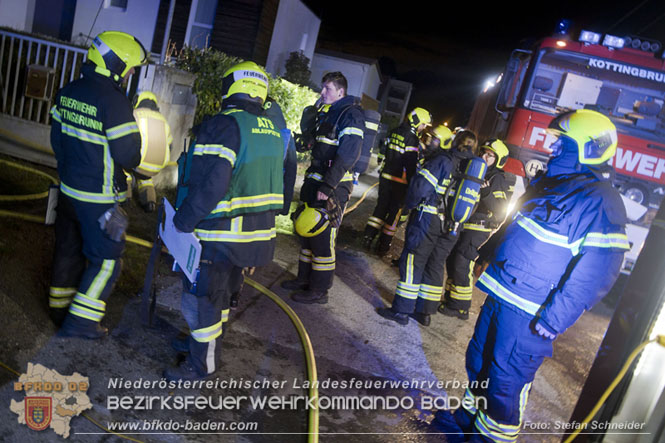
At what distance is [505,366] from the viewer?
9.96ft

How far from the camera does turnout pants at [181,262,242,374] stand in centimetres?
302

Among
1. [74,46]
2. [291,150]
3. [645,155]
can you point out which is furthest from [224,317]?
[645,155]

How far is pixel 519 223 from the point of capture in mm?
3117

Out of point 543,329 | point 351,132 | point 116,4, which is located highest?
point 116,4

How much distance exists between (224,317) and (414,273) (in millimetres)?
2199

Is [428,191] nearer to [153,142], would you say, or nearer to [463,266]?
[463,266]

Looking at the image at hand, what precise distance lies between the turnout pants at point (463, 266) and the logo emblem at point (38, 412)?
4158 millimetres

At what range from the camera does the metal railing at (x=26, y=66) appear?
7.05 meters

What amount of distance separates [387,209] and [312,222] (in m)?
2.84

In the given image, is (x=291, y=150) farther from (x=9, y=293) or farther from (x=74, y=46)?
(x=74, y=46)

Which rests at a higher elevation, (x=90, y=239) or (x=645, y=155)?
(x=645, y=155)

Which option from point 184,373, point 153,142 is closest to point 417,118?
point 153,142

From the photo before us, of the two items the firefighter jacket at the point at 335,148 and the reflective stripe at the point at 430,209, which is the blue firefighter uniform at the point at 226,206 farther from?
the reflective stripe at the point at 430,209

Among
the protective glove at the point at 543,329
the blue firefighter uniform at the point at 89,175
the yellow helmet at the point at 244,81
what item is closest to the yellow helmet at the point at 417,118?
the yellow helmet at the point at 244,81
